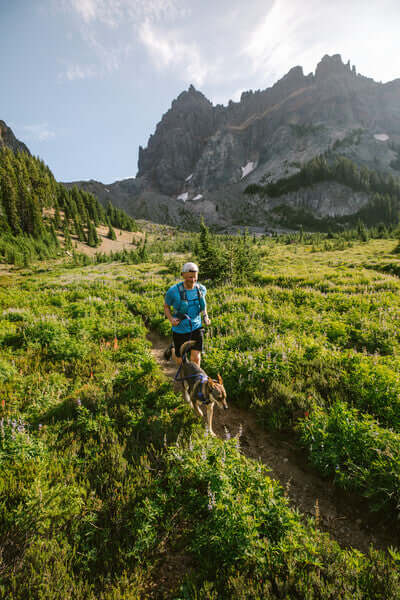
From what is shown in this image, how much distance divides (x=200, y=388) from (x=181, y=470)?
1336 mm

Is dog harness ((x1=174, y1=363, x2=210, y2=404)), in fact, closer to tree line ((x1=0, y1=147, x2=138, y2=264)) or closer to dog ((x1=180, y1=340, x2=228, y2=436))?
dog ((x1=180, y1=340, x2=228, y2=436))

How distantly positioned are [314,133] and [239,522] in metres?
261

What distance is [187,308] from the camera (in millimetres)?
5301

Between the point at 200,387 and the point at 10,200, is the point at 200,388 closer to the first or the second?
the point at 200,387

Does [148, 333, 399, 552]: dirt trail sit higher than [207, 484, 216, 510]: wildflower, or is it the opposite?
[207, 484, 216, 510]: wildflower

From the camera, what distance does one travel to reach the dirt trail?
2.98m

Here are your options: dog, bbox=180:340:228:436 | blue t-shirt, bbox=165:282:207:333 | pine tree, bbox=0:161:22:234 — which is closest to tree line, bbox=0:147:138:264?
pine tree, bbox=0:161:22:234

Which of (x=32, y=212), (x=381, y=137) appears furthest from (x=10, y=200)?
(x=381, y=137)

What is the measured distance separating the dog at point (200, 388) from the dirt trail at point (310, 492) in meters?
0.70

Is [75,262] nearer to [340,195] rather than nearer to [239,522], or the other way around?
[239,522]

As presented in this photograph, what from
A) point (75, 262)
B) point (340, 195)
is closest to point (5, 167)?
point (75, 262)

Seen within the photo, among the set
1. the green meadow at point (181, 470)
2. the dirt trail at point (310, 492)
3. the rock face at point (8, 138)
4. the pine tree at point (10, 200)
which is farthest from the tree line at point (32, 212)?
the rock face at point (8, 138)

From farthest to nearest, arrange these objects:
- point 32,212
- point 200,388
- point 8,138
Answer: point 8,138, point 32,212, point 200,388

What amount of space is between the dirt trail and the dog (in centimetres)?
70
